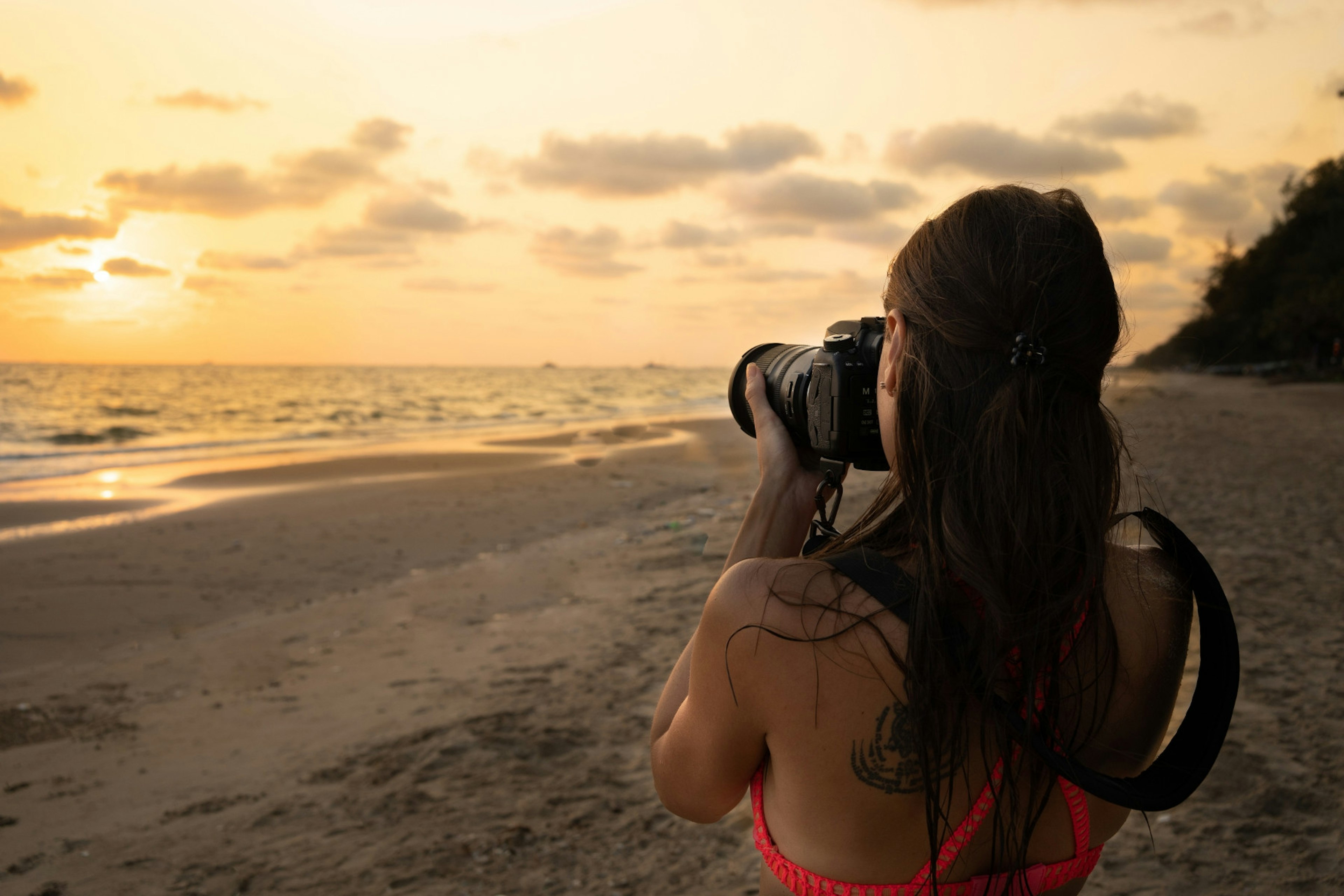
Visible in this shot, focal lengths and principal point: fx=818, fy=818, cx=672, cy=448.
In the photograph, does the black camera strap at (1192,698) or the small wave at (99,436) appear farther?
the small wave at (99,436)

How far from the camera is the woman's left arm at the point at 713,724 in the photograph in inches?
33.4

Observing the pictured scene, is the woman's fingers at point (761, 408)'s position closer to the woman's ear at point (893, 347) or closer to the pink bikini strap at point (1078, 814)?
the woman's ear at point (893, 347)

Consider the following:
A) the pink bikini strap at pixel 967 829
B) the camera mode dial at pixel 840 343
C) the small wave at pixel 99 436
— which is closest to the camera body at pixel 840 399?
the camera mode dial at pixel 840 343

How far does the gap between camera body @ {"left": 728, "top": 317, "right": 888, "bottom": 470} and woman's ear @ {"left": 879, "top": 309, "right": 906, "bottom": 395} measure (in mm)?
123

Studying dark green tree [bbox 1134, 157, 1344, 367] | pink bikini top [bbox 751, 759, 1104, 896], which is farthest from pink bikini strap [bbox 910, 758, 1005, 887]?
dark green tree [bbox 1134, 157, 1344, 367]

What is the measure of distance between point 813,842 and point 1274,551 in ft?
17.7

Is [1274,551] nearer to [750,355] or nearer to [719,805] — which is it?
[750,355]

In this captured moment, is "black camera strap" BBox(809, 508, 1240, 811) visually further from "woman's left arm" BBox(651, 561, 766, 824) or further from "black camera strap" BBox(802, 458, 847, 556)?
"black camera strap" BBox(802, 458, 847, 556)

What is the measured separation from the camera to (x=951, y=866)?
92cm

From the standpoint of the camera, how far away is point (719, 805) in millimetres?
986

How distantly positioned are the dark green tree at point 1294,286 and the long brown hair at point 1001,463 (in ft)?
80.8

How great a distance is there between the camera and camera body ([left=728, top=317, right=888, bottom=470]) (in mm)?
1114

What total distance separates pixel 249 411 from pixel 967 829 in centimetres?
2564

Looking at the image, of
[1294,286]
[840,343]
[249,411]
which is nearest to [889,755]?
[840,343]
